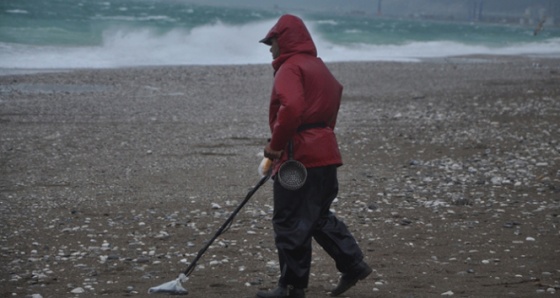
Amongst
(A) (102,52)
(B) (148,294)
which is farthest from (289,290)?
(A) (102,52)

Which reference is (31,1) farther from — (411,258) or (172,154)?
(411,258)

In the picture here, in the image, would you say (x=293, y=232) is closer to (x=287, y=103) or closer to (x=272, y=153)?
(x=272, y=153)

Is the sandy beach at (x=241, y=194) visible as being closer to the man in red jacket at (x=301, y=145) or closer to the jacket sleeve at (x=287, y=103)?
the man in red jacket at (x=301, y=145)

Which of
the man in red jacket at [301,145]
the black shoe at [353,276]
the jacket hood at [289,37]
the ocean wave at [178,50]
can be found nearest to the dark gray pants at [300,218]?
the man in red jacket at [301,145]

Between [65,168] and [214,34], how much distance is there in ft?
107

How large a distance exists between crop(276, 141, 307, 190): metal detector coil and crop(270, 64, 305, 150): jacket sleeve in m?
0.12

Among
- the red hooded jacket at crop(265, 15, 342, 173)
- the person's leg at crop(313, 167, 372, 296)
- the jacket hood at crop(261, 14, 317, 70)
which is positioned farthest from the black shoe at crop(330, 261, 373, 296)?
the jacket hood at crop(261, 14, 317, 70)

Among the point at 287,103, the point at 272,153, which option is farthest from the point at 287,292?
the point at 287,103

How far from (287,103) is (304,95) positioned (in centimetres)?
20

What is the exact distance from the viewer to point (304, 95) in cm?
500

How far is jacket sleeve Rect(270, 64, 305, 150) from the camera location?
484 centimetres

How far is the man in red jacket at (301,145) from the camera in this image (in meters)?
4.99

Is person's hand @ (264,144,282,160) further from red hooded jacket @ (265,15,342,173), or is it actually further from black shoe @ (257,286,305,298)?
black shoe @ (257,286,305,298)

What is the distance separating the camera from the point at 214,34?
41.4 m
